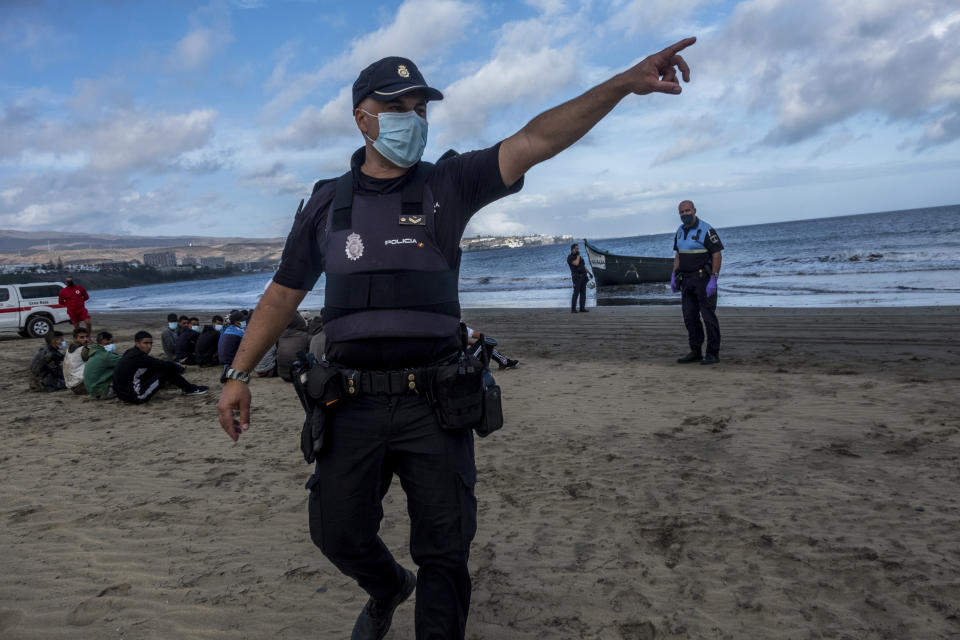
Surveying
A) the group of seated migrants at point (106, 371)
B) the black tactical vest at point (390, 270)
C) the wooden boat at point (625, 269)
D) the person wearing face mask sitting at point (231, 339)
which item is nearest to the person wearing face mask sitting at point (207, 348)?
the person wearing face mask sitting at point (231, 339)

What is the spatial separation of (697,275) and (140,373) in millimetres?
7471

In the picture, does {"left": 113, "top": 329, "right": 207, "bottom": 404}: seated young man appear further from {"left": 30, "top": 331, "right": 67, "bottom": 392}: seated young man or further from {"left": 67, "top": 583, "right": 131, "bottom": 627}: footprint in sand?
{"left": 67, "top": 583, "right": 131, "bottom": 627}: footprint in sand

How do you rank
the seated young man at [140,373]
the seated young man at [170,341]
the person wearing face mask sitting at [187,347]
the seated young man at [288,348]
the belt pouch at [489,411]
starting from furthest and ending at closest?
the seated young man at [170,341] < the person wearing face mask sitting at [187,347] < the seated young man at [288,348] < the seated young man at [140,373] < the belt pouch at [489,411]

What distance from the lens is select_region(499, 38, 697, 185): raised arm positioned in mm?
1986

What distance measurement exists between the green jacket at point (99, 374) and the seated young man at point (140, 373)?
62 centimetres

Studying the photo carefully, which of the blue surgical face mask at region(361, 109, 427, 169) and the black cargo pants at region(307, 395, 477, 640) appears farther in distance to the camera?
the blue surgical face mask at region(361, 109, 427, 169)

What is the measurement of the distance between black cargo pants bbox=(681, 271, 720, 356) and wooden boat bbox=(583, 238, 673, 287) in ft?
54.0

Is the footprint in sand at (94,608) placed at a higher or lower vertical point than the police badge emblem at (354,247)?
lower

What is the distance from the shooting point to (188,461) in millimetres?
5652

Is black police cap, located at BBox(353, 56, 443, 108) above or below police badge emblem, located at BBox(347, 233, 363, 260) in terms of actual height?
above

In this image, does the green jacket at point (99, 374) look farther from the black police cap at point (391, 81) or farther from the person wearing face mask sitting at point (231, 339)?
the black police cap at point (391, 81)

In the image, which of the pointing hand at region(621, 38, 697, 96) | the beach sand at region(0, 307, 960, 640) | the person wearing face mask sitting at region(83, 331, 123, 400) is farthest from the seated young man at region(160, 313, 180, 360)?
the pointing hand at region(621, 38, 697, 96)

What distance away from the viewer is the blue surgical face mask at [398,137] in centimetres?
227

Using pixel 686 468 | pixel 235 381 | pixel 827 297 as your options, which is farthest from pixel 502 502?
pixel 827 297
